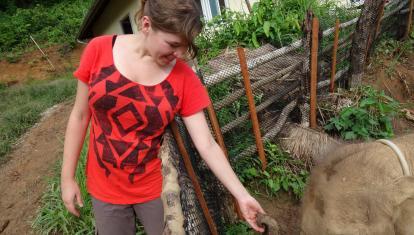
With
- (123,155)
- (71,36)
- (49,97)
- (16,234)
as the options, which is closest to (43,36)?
(71,36)

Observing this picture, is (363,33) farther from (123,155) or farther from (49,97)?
(49,97)

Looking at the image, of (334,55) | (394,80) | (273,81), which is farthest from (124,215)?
(394,80)

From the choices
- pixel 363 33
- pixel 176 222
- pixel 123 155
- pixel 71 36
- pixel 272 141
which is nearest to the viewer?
pixel 176 222

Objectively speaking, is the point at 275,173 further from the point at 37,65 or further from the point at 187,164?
the point at 37,65

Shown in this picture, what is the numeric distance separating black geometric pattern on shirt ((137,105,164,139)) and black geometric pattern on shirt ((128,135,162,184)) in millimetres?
58

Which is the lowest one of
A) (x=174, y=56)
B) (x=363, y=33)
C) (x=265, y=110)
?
(x=265, y=110)

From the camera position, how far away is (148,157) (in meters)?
1.92

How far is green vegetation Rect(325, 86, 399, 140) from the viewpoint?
4.61m

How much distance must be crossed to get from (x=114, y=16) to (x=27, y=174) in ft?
31.3

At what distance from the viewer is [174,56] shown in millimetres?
1677

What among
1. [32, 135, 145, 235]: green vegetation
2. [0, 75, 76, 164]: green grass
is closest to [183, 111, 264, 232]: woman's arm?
[32, 135, 145, 235]: green vegetation

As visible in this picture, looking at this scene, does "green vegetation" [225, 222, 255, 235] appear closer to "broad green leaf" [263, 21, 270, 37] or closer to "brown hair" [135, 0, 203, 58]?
"brown hair" [135, 0, 203, 58]

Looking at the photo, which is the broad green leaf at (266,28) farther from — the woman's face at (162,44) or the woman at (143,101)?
the woman's face at (162,44)

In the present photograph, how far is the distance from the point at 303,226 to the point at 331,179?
23 cm
